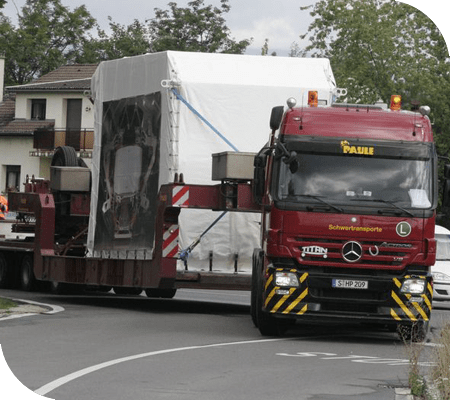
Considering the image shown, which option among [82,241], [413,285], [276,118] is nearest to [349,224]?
[413,285]

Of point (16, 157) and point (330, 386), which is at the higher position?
point (16, 157)

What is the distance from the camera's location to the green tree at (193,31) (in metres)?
17.9

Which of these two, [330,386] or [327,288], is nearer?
[330,386]

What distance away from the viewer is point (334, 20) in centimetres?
5266

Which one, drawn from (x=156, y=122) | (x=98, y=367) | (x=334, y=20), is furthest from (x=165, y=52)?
(x=334, y=20)

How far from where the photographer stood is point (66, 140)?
3756 cm

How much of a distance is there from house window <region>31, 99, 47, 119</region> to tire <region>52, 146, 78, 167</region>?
38.1 m

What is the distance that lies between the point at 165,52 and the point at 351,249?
600 centimetres

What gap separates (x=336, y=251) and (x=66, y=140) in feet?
70.2

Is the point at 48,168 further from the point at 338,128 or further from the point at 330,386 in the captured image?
the point at 330,386

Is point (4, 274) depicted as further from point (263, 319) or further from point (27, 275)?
point (263, 319)

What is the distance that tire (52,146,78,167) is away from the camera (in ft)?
84.4

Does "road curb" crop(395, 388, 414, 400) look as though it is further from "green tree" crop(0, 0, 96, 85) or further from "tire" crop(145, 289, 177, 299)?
"tire" crop(145, 289, 177, 299)

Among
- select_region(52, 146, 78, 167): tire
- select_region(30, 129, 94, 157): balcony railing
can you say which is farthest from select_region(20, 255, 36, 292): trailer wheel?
select_region(52, 146, 78, 167): tire
